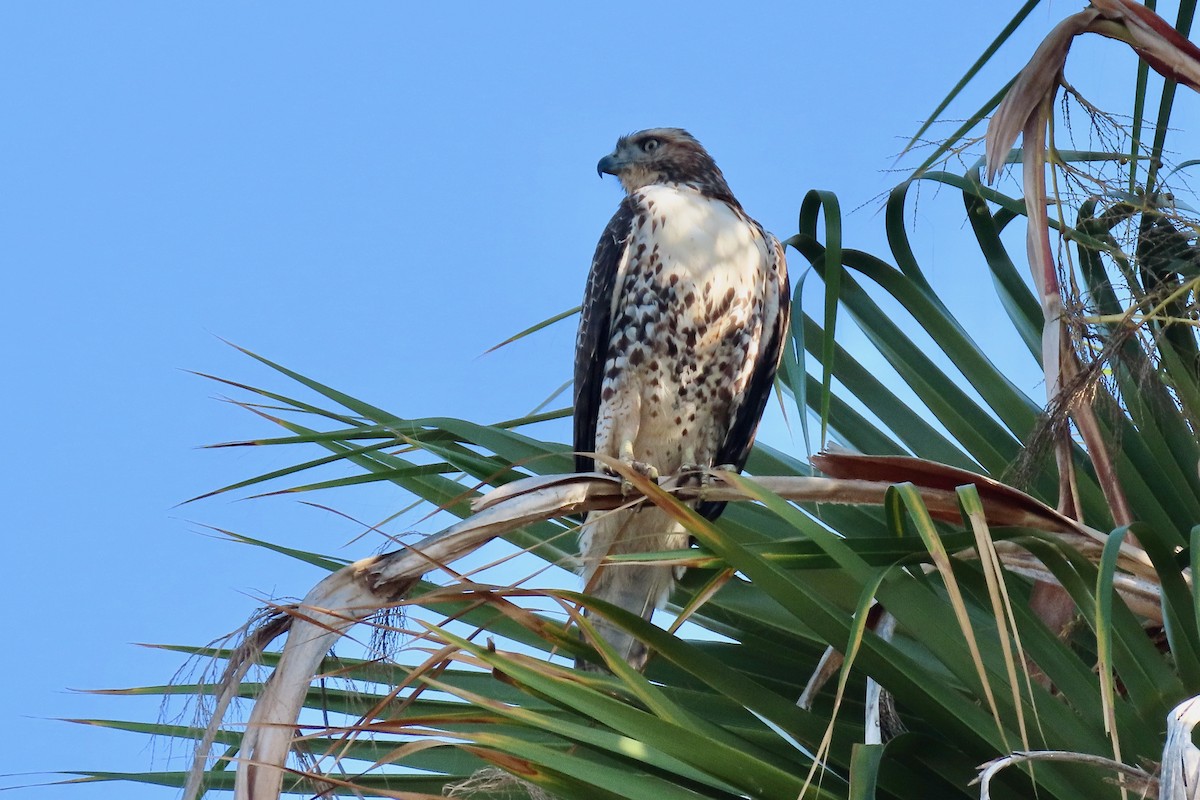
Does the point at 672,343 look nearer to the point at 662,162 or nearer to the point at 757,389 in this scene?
the point at 757,389

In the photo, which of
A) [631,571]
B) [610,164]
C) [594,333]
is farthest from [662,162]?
[631,571]

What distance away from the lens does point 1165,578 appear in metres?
2.37

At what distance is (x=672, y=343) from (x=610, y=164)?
1.14 metres

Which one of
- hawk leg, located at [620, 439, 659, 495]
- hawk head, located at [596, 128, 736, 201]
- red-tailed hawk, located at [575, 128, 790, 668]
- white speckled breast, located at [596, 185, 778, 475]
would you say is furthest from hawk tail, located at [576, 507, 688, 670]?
hawk head, located at [596, 128, 736, 201]

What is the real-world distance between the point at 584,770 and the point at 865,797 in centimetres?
47

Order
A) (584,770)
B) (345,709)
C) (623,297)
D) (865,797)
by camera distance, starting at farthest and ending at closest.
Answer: (623,297) → (345,709) → (584,770) → (865,797)

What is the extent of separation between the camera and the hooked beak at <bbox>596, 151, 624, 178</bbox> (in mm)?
5168

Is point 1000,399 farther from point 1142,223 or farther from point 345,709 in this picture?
point 345,709

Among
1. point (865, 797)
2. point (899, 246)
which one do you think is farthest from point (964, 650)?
point (899, 246)

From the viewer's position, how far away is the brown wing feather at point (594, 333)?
438 centimetres

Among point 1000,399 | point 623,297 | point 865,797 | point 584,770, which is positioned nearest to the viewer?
point 865,797

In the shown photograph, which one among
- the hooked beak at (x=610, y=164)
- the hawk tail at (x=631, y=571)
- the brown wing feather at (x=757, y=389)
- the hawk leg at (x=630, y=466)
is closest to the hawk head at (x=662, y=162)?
the hooked beak at (x=610, y=164)

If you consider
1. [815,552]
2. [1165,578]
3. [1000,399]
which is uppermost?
[1000,399]

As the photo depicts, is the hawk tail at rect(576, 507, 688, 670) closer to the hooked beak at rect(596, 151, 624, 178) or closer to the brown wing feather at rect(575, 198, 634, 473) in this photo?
the brown wing feather at rect(575, 198, 634, 473)
